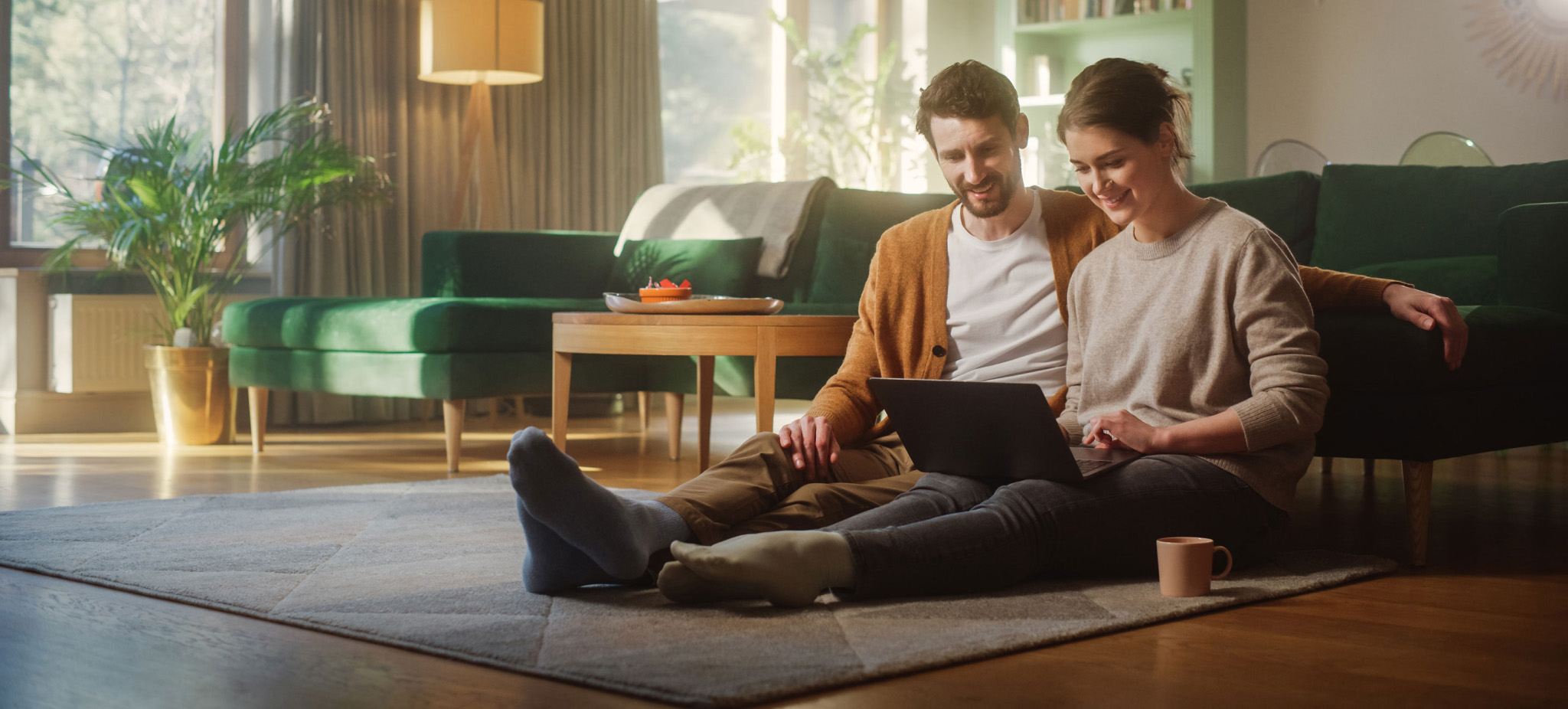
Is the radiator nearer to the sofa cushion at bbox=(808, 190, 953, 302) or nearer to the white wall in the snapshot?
the sofa cushion at bbox=(808, 190, 953, 302)

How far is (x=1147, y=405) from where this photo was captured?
181 centimetres

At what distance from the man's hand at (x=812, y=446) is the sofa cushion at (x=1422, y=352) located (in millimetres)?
732

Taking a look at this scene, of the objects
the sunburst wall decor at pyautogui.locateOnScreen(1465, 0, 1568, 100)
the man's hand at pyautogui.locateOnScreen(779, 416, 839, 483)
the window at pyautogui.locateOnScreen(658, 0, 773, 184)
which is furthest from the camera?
the window at pyautogui.locateOnScreen(658, 0, 773, 184)

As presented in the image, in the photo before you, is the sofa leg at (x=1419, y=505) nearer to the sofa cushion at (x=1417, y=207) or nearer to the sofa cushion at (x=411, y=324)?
the sofa cushion at (x=1417, y=207)

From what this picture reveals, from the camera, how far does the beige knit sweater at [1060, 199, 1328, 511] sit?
1733mm

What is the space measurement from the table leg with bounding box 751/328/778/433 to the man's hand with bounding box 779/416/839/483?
0.82 m

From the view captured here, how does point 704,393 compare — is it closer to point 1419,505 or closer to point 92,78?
point 1419,505

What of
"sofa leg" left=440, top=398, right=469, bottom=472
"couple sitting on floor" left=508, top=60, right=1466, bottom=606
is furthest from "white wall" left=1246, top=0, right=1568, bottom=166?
"sofa leg" left=440, top=398, right=469, bottom=472

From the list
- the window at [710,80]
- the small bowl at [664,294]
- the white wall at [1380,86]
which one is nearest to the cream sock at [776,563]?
the small bowl at [664,294]

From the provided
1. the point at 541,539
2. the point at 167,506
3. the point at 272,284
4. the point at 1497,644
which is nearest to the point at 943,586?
the point at 541,539

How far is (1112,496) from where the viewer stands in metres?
1.72

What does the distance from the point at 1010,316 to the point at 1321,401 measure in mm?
443

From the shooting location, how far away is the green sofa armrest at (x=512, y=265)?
4.02 meters

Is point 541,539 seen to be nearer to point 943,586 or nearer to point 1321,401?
point 943,586
